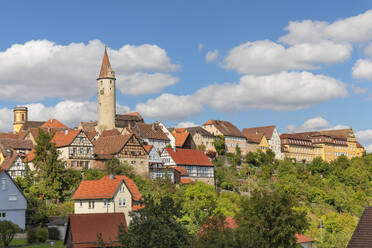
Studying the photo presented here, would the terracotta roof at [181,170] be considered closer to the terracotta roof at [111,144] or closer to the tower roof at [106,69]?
the terracotta roof at [111,144]

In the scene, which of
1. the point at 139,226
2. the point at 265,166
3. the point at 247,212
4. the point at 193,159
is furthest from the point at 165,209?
the point at 265,166

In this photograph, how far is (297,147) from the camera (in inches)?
5305

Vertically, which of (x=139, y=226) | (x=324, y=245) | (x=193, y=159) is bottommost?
(x=324, y=245)

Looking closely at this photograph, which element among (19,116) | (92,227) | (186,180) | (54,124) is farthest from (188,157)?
(19,116)

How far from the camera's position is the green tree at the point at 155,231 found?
29828mm

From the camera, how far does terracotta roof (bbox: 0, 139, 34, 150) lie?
78.6m

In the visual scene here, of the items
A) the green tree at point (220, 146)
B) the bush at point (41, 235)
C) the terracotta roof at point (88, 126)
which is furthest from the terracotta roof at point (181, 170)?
the bush at point (41, 235)

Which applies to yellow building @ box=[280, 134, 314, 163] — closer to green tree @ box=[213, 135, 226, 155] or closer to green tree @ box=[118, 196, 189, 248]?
green tree @ box=[213, 135, 226, 155]

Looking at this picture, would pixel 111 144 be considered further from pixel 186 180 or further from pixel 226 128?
pixel 226 128

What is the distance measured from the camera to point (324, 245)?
5569 centimetres

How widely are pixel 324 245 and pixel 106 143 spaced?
3616cm

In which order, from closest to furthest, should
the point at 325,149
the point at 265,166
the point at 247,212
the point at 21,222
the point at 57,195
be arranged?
the point at 247,212
the point at 21,222
the point at 57,195
the point at 265,166
the point at 325,149

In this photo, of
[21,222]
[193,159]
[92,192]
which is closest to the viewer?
[21,222]

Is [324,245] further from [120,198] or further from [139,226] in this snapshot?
[139,226]
